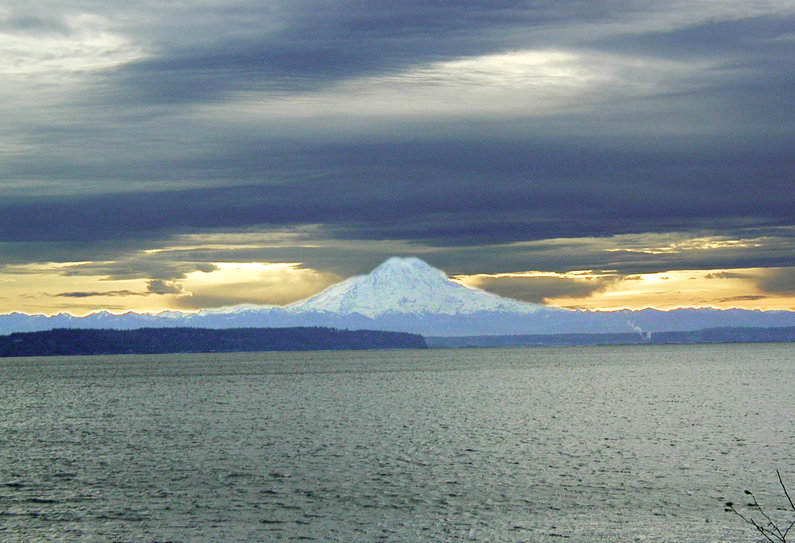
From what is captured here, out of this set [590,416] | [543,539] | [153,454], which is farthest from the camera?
[590,416]

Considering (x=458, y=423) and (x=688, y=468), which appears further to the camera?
(x=458, y=423)

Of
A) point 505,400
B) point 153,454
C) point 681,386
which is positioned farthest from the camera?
point 681,386

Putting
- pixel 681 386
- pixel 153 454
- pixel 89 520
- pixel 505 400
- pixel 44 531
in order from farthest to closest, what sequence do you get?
1. pixel 681 386
2. pixel 505 400
3. pixel 153 454
4. pixel 89 520
5. pixel 44 531

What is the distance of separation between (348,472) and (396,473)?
2892mm

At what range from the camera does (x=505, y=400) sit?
125750mm

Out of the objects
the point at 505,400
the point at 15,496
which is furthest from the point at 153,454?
the point at 505,400

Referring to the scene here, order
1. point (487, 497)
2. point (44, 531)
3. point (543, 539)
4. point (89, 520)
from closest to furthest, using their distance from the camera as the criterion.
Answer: point (543, 539), point (44, 531), point (89, 520), point (487, 497)

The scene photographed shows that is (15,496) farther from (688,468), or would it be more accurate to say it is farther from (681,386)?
(681,386)

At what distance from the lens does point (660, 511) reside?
135 feet

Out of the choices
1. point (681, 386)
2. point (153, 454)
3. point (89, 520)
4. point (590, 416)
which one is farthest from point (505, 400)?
point (89, 520)

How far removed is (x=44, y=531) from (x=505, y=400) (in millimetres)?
92402

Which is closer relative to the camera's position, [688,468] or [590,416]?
[688,468]

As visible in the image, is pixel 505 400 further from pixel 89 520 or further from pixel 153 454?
pixel 89 520

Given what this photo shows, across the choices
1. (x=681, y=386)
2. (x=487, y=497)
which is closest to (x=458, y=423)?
(x=487, y=497)
